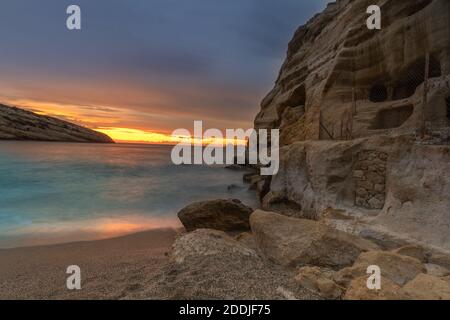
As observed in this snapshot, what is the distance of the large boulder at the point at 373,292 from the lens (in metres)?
3.44

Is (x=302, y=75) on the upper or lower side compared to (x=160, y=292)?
upper

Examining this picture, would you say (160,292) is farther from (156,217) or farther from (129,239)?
(156,217)

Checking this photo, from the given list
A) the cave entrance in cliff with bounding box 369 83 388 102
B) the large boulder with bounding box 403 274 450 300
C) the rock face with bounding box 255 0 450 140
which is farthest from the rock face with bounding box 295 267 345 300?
the cave entrance in cliff with bounding box 369 83 388 102

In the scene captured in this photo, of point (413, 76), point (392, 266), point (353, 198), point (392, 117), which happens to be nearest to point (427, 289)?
point (392, 266)

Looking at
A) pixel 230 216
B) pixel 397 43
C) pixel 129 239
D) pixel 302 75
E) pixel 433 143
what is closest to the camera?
pixel 433 143

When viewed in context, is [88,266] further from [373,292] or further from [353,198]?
[353,198]

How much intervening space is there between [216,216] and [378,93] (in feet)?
41.1

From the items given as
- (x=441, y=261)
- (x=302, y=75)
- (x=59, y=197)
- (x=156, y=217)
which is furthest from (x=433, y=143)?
(x=59, y=197)

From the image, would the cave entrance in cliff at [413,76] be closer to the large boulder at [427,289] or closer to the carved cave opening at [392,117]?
the carved cave opening at [392,117]

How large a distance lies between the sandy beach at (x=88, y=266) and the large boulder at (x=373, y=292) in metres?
2.99

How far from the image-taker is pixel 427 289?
12.2 feet

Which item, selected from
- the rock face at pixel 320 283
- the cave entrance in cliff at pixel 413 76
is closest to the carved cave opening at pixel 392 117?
the cave entrance in cliff at pixel 413 76
